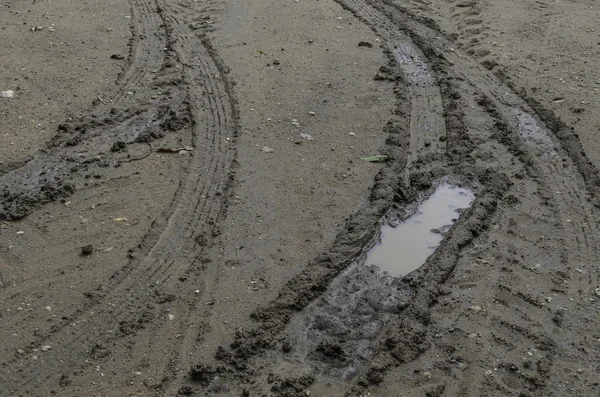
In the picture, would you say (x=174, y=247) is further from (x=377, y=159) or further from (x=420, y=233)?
(x=377, y=159)

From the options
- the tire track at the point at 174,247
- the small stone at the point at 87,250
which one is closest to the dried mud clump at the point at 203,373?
the tire track at the point at 174,247

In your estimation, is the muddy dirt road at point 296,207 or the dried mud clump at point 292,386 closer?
the dried mud clump at point 292,386

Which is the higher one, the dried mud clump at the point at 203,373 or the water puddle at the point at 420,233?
the water puddle at the point at 420,233

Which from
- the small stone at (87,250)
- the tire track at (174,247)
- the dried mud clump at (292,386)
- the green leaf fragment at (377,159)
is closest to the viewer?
the dried mud clump at (292,386)

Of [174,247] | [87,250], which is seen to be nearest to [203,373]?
[174,247]

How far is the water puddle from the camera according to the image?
18.1ft

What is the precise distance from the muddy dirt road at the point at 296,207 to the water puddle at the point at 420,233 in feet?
0.07

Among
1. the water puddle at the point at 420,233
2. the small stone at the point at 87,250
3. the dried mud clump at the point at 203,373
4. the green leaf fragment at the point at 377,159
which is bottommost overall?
the dried mud clump at the point at 203,373

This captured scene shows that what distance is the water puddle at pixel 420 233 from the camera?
5520mm

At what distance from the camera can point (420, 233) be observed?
5844 millimetres

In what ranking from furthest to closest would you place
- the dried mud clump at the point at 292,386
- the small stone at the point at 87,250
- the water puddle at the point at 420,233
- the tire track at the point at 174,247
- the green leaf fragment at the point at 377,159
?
the green leaf fragment at the point at 377,159
the water puddle at the point at 420,233
the small stone at the point at 87,250
the tire track at the point at 174,247
the dried mud clump at the point at 292,386

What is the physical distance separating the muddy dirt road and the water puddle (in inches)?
0.8

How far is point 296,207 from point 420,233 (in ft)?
3.60

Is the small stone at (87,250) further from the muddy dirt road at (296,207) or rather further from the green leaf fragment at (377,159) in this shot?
the green leaf fragment at (377,159)
